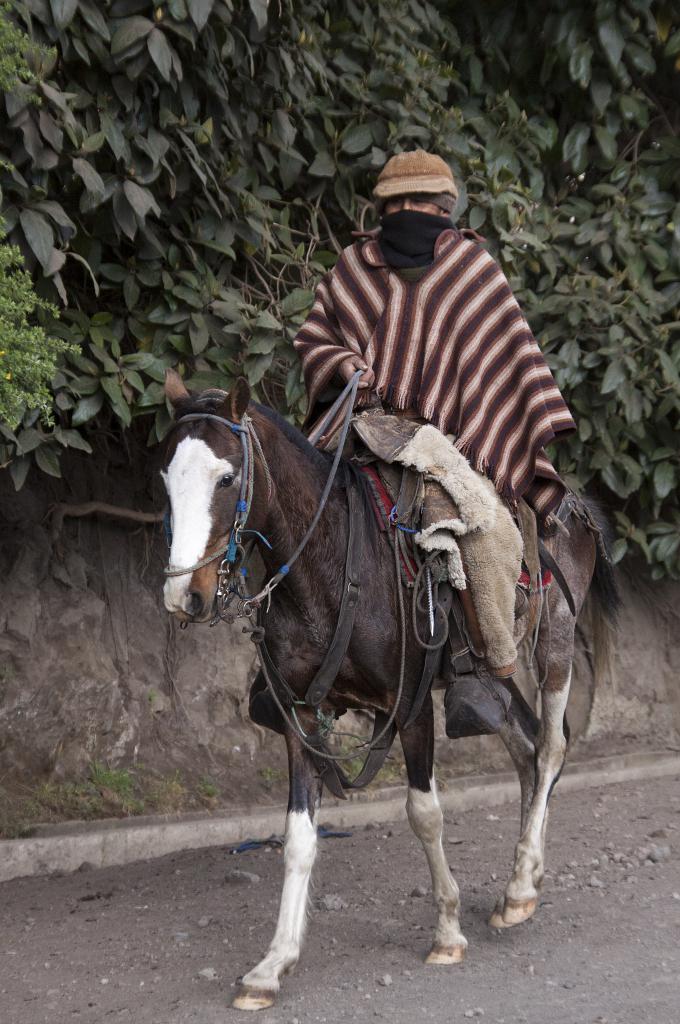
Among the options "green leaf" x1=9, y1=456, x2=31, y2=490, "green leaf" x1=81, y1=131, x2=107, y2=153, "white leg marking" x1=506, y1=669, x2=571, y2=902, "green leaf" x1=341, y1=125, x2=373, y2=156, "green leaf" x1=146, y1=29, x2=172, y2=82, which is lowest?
"white leg marking" x1=506, y1=669, x2=571, y2=902

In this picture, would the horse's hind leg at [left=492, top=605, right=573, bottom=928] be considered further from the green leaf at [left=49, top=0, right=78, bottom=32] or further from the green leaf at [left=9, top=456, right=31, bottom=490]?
the green leaf at [left=49, top=0, right=78, bottom=32]

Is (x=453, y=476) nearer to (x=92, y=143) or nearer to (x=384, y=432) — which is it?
(x=384, y=432)

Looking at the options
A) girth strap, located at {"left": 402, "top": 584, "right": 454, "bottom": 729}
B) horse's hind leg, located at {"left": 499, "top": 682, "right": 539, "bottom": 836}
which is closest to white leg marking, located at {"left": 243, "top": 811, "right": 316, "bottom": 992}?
girth strap, located at {"left": 402, "top": 584, "right": 454, "bottom": 729}

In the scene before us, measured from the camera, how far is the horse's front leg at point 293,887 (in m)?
3.59

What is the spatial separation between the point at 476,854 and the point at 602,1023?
2.30 meters

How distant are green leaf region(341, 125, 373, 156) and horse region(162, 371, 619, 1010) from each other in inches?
99.1

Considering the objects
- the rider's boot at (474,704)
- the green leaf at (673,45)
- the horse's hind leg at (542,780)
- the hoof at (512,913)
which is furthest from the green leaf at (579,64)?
the hoof at (512,913)

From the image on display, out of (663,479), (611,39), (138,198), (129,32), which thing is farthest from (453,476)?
(611,39)

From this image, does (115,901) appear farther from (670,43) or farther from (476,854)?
(670,43)

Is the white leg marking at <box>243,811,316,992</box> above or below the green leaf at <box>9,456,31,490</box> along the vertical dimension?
below

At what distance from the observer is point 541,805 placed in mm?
4934

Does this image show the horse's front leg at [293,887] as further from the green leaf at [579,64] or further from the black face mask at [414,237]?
the green leaf at [579,64]

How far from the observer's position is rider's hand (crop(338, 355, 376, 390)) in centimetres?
429

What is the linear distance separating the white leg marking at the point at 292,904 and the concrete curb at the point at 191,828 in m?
1.83
